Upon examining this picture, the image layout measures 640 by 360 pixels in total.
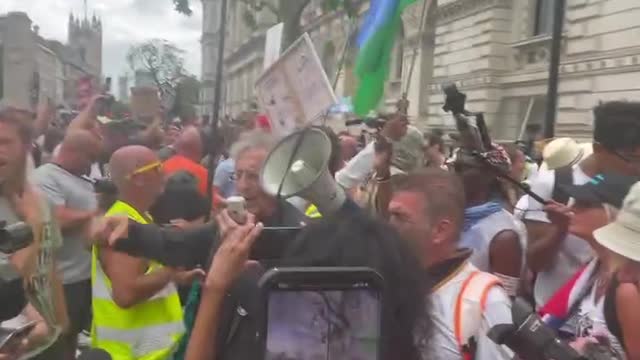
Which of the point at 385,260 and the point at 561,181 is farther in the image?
the point at 561,181

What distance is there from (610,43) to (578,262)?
1656 cm

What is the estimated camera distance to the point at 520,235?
3.98m

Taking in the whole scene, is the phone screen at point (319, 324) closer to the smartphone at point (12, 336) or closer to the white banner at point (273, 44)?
the smartphone at point (12, 336)

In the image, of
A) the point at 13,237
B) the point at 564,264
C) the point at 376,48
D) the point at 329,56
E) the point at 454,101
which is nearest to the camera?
the point at 13,237

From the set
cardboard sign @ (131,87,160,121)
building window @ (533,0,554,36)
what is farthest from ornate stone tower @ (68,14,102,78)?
cardboard sign @ (131,87,160,121)

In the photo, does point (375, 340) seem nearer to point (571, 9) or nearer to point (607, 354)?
point (607, 354)

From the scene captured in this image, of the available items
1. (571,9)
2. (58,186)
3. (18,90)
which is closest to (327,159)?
(58,186)

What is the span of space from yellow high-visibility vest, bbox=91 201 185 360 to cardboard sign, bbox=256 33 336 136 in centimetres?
180

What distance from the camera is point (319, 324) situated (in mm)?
1987

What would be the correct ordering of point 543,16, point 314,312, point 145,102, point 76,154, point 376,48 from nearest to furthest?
point 314,312 → point 76,154 → point 376,48 → point 145,102 → point 543,16

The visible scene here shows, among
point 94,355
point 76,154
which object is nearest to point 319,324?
point 94,355

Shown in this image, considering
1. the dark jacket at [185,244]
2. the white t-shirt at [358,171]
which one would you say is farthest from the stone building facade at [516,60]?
the dark jacket at [185,244]

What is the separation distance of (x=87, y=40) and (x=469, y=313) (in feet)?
274

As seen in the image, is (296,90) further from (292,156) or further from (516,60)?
(516,60)
